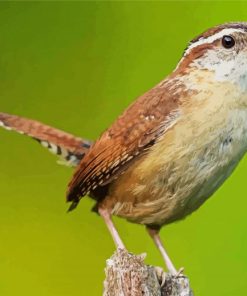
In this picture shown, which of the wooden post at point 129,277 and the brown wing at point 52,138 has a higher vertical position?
the brown wing at point 52,138

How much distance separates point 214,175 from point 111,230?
0.47 m

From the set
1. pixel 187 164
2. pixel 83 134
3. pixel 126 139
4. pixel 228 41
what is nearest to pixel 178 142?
pixel 187 164

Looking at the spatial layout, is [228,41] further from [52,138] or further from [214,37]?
[52,138]

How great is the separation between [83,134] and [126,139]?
64cm

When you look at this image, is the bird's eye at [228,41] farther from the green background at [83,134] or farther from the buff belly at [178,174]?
the green background at [83,134]

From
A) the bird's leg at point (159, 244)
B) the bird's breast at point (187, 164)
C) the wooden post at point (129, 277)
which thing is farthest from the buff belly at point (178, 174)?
the wooden post at point (129, 277)

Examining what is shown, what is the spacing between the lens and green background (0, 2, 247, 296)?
5738 millimetres

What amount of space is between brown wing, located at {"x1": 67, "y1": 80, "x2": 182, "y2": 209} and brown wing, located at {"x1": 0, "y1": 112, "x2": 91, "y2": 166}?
275mm

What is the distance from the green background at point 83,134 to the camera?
5738 millimetres

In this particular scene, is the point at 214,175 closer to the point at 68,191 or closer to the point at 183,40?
the point at 68,191

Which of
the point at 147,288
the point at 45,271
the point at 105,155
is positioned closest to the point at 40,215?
the point at 45,271

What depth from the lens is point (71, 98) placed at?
19.8 feet

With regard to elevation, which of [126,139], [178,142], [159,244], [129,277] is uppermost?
[126,139]

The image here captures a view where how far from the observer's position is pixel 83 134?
5.85 m
